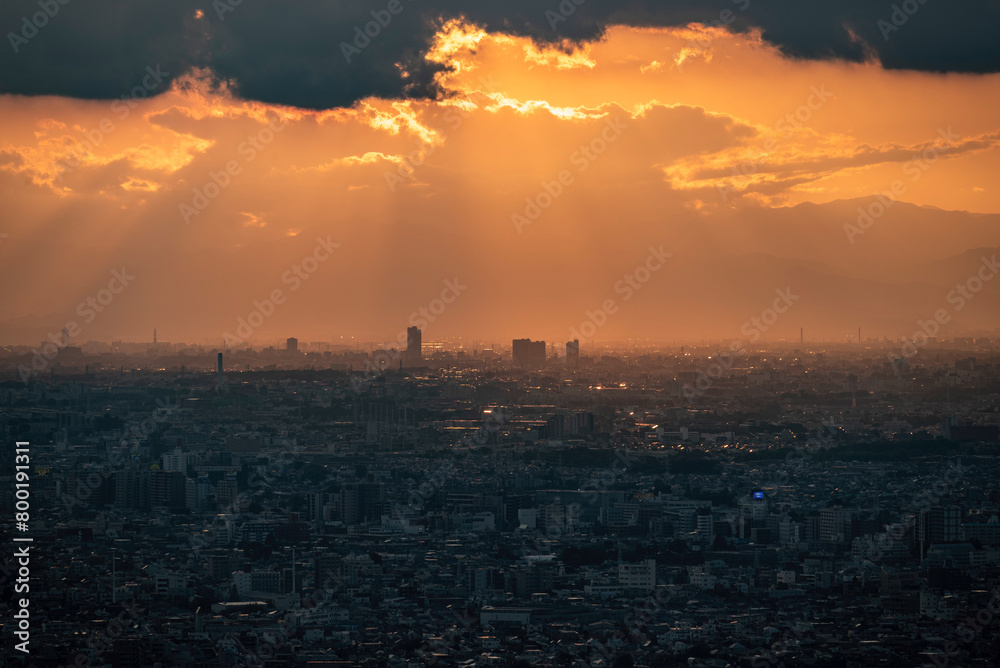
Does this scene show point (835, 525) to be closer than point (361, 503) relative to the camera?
Yes

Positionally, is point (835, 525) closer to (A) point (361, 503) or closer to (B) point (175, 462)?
(A) point (361, 503)

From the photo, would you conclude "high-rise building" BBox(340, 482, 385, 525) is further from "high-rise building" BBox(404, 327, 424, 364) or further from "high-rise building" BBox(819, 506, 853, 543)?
"high-rise building" BBox(404, 327, 424, 364)

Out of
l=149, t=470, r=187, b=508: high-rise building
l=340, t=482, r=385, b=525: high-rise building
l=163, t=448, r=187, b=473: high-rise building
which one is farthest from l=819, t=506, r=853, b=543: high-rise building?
l=163, t=448, r=187, b=473: high-rise building

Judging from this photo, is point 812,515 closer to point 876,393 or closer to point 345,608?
point 345,608

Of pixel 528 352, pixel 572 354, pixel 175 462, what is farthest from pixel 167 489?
pixel 528 352

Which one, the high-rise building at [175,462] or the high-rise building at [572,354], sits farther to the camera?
the high-rise building at [572,354]

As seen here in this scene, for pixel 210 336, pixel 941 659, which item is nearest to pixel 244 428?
pixel 941 659

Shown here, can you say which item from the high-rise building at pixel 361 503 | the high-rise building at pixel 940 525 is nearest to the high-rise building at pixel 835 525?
the high-rise building at pixel 940 525

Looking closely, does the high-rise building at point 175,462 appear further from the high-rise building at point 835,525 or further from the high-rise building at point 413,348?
the high-rise building at point 413,348
